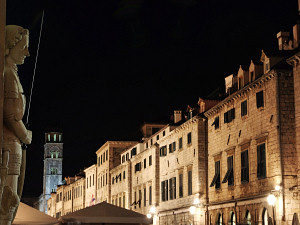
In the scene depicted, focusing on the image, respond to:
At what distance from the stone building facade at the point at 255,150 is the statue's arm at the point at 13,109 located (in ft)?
63.8

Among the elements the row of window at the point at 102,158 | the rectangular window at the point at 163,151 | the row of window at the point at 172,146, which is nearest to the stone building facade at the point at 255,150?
the row of window at the point at 172,146

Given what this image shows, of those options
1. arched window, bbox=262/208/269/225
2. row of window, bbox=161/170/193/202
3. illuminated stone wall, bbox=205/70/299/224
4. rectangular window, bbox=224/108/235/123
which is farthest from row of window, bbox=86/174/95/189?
arched window, bbox=262/208/269/225

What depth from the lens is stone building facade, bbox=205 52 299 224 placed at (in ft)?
80.3

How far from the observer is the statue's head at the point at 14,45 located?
6277 millimetres

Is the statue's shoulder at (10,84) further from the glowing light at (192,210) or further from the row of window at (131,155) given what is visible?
the row of window at (131,155)

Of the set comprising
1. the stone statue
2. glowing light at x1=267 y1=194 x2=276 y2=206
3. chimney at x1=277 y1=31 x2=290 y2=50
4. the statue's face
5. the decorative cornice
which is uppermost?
chimney at x1=277 y1=31 x2=290 y2=50

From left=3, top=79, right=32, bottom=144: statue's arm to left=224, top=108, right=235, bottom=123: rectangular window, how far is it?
2533 centimetres

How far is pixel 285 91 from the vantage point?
2534cm

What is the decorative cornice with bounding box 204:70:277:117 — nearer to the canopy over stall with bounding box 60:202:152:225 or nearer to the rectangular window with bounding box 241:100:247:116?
the rectangular window with bounding box 241:100:247:116

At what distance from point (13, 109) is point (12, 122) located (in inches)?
6.1

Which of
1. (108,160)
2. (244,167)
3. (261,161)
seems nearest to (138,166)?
(108,160)

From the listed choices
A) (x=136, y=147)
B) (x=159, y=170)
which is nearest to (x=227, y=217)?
(x=159, y=170)

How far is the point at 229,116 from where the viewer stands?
31328 millimetres

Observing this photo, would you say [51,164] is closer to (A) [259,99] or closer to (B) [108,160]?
(B) [108,160]
